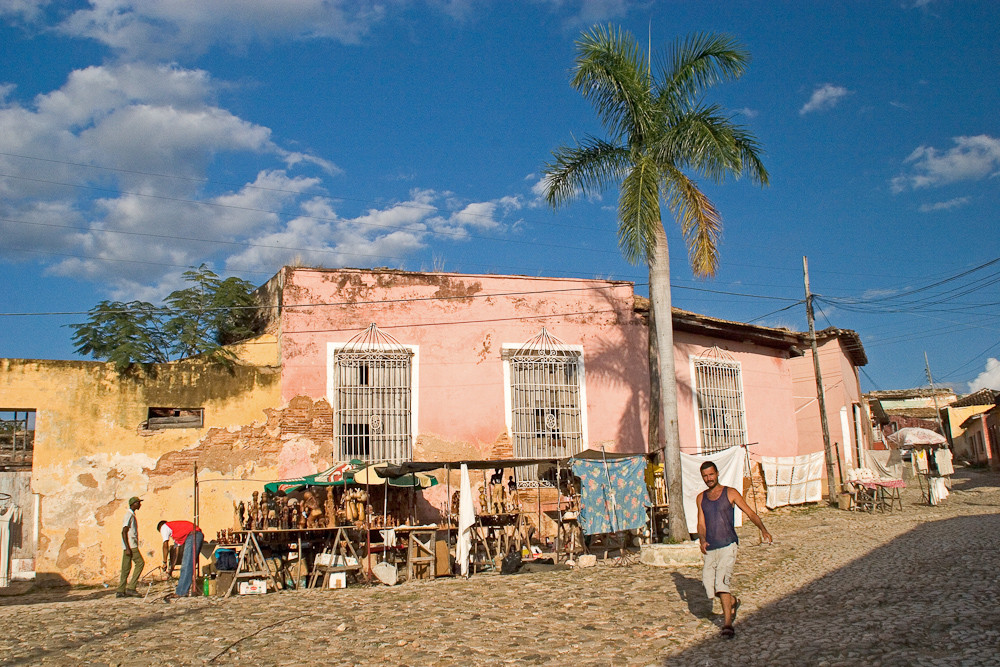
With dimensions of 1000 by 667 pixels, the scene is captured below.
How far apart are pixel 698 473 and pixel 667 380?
2.46 metres

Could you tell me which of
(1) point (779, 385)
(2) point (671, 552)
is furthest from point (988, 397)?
(2) point (671, 552)

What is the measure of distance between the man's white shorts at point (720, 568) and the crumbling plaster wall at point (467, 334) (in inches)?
347

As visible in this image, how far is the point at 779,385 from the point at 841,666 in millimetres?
15263

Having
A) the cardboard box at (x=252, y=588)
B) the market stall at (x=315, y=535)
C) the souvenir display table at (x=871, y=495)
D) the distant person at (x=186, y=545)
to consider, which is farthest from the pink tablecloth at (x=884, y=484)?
the distant person at (x=186, y=545)

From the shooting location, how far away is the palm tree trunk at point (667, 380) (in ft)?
44.9

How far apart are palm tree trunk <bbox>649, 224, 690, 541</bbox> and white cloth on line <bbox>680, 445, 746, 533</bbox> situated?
1303mm

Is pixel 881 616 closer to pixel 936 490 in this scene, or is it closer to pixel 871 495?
pixel 871 495

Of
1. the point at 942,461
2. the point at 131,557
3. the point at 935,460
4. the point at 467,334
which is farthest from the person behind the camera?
the point at 942,461

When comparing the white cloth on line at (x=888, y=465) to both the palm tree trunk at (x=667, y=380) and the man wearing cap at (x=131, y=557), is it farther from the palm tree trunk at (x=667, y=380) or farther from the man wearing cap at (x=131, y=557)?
the man wearing cap at (x=131, y=557)

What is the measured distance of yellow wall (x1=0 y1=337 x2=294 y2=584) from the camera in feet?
45.1

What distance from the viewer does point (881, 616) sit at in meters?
7.98

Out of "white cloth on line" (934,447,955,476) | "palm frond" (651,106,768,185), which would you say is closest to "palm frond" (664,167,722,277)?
"palm frond" (651,106,768,185)

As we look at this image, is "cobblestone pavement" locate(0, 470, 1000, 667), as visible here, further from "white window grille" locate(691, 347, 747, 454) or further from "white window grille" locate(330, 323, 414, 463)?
"white window grille" locate(691, 347, 747, 454)

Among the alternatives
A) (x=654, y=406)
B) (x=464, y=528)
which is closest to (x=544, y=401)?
(x=654, y=406)
